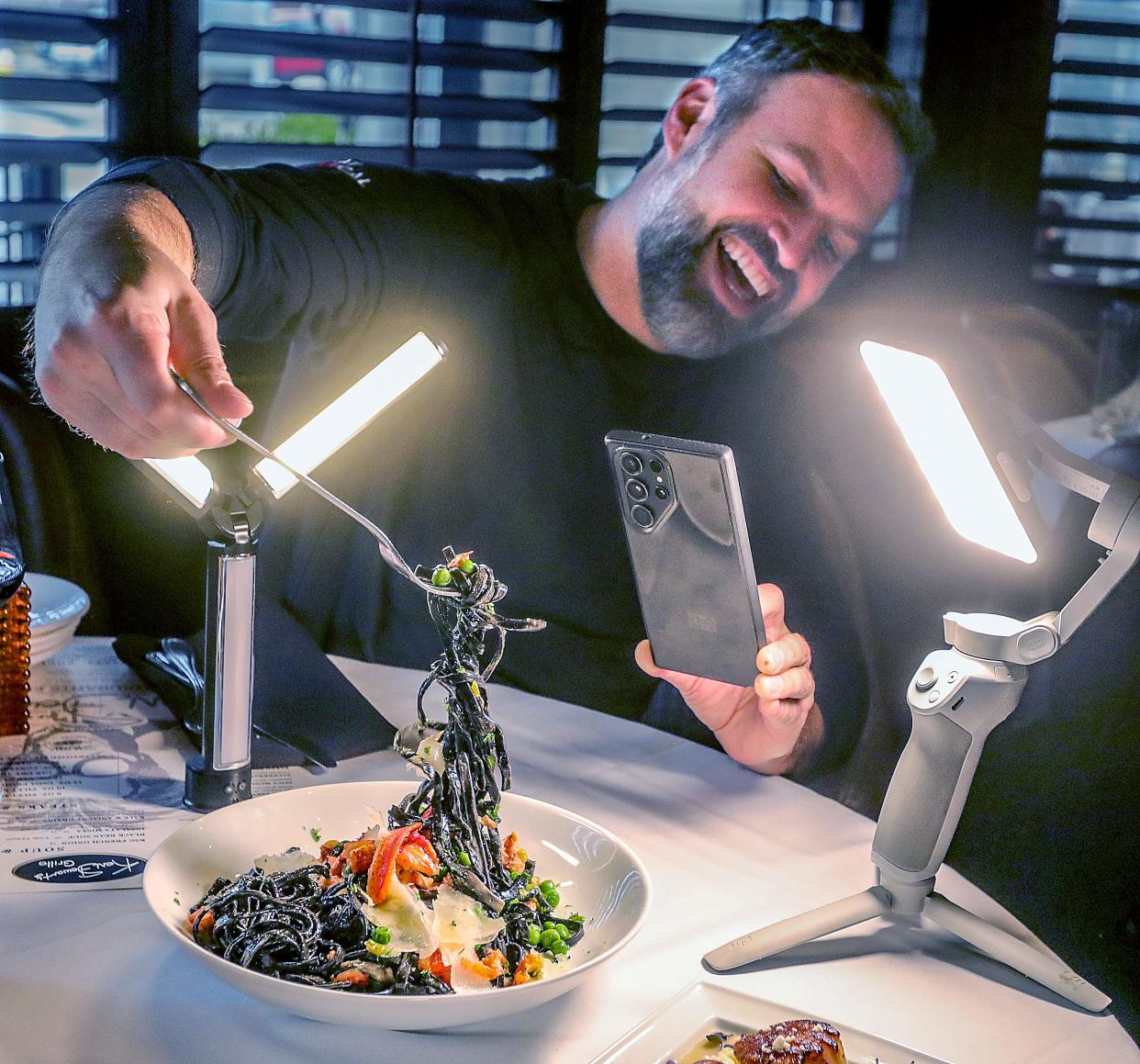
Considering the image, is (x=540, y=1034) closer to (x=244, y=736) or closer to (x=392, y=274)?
(x=244, y=736)

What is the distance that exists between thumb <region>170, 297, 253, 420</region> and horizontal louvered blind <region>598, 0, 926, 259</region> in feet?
7.91

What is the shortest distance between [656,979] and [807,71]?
50.7 inches

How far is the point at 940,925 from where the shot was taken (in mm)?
933

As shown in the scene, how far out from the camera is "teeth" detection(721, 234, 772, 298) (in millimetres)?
1727

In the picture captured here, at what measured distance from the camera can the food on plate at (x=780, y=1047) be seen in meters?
0.70

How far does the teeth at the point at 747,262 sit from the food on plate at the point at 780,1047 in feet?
3.96

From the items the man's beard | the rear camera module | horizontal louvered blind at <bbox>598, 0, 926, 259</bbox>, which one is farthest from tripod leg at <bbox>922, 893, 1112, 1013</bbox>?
horizontal louvered blind at <bbox>598, 0, 926, 259</bbox>

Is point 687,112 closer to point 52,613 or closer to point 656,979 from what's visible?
point 52,613

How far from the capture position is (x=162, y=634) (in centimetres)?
230

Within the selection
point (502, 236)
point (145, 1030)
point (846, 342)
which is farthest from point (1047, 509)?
point (145, 1030)

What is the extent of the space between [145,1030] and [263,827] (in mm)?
206

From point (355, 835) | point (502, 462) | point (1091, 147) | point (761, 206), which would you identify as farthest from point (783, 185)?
point (1091, 147)

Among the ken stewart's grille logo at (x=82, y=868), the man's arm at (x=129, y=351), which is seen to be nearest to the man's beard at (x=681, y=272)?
the man's arm at (x=129, y=351)

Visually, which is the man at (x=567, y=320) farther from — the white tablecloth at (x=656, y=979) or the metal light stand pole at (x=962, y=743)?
the metal light stand pole at (x=962, y=743)
